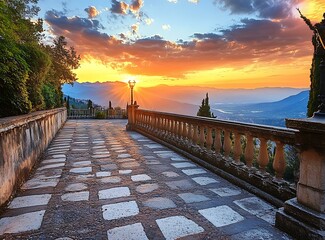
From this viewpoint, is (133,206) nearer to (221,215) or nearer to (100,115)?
(221,215)

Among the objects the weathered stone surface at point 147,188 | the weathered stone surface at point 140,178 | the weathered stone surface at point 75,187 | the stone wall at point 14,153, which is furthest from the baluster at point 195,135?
the stone wall at point 14,153

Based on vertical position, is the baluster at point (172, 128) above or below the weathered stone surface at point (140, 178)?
above

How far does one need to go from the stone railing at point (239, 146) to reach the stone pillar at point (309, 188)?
49cm

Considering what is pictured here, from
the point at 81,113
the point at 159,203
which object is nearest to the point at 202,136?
the point at 159,203

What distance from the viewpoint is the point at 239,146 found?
4195 mm

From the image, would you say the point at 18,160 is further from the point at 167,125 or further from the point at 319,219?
the point at 167,125

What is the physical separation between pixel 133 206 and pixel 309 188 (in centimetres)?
211

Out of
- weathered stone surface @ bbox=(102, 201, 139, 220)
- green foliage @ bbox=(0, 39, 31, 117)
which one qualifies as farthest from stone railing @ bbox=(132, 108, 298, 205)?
green foliage @ bbox=(0, 39, 31, 117)

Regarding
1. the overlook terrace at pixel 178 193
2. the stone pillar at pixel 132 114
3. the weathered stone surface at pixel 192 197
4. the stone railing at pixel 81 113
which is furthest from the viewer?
the stone railing at pixel 81 113

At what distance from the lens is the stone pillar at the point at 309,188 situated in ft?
7.41

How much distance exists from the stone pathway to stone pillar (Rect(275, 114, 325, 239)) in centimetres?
21

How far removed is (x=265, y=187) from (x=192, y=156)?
2.42 metres

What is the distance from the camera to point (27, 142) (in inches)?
182

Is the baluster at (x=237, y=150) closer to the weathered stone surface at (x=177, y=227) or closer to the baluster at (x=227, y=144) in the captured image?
the baluster at (x=227, y=144)
